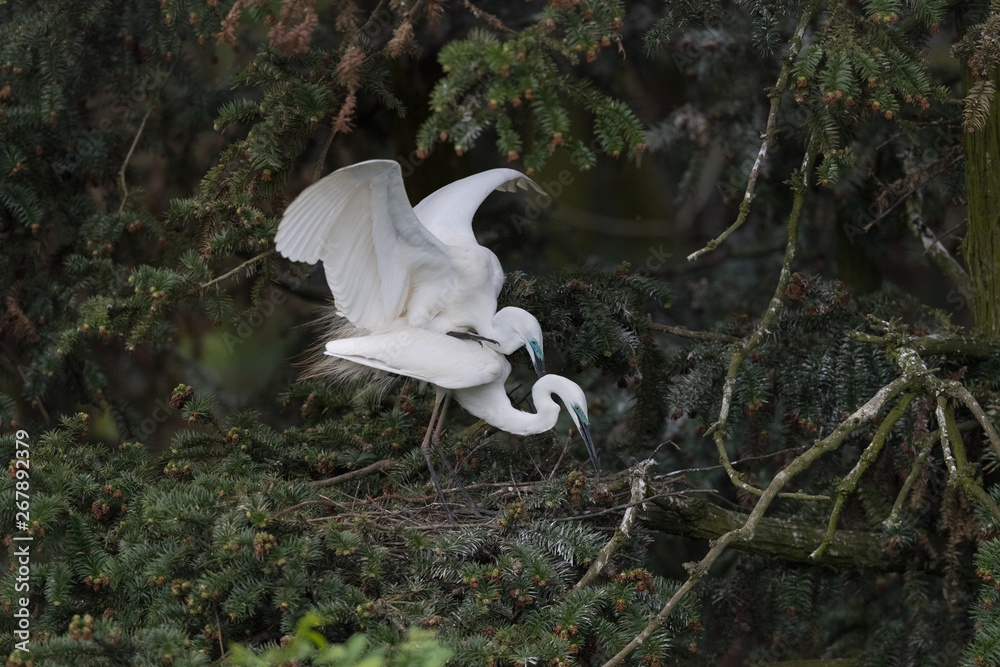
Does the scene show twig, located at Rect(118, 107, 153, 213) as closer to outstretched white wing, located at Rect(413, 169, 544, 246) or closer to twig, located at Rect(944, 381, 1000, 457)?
outstretched white wing, located at Rect(413, 169, 544, 246)

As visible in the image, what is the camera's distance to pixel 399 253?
329cm

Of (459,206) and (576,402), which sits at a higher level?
(459,206)

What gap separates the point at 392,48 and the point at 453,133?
331 millimetres

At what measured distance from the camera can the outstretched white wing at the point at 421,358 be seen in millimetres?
3424

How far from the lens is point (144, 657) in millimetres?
2125

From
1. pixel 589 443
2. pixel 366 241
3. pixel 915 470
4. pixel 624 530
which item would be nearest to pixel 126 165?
pixel 366 241

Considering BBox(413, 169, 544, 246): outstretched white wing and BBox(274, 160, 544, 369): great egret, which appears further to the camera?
BBox(413, 169, 544, 246): outstretched white wing

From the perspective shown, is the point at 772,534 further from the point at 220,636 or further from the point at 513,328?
the point at 220,636

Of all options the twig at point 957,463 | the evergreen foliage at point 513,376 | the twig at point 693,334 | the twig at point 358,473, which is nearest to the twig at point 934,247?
the evergreen foliage at point 513,376

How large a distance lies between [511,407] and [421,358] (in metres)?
0.40

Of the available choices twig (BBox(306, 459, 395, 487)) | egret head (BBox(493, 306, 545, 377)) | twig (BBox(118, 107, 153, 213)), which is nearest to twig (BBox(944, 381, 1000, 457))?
egret head (BBox(493, 306, 545, 377))

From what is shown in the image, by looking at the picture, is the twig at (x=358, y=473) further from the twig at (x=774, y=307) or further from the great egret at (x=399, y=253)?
the twig at (x=774, y=307)

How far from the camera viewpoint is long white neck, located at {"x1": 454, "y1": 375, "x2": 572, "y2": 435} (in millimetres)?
3516

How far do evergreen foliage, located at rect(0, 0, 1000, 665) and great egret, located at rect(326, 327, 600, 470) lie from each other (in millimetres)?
207
